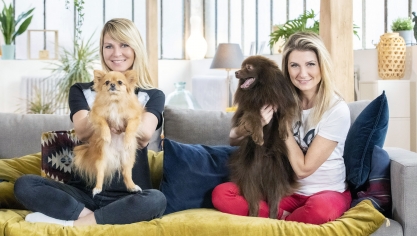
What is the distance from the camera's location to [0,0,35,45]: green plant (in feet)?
27.5

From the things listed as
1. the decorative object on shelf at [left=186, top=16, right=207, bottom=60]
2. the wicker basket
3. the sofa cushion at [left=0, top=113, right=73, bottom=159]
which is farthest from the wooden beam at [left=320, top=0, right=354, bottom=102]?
the decorative object on shelf at [left=186, top=16, right=207, bottom=60]

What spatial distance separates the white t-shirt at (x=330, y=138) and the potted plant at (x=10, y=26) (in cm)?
695

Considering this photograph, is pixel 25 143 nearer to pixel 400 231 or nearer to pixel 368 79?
pixel 400 231

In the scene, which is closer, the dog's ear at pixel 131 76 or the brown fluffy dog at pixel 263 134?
the dog's ear at pixel 131 76


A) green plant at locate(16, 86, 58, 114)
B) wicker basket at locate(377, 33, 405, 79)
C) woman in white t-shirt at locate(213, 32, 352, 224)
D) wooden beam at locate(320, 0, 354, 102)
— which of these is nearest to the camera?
woman in white t-shirt at locate(213, 32, 352, 224)

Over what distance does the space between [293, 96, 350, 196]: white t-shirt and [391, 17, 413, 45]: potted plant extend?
408 cm

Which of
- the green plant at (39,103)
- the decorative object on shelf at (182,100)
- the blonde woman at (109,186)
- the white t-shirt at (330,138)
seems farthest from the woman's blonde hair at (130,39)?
the green plant at (39,103)

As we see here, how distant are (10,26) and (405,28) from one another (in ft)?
18.9

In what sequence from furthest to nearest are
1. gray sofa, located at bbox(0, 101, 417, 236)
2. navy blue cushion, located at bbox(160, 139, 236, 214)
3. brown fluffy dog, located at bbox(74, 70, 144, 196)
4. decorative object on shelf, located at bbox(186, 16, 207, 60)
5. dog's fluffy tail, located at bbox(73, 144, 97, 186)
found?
1. decorative object on shelf, located at bbox(186, 16, 207, 60)
2. gray sofa, located at bbox(0, 101, 417, 236)
3. navy blue cushion, located at bbox(160, 139, 236, 214)
4. dog's fluffy tail, located at bbox(73, 144, 97, 186)
5. brown fluffy dog, located at bbox(74, 70, 144, 196)

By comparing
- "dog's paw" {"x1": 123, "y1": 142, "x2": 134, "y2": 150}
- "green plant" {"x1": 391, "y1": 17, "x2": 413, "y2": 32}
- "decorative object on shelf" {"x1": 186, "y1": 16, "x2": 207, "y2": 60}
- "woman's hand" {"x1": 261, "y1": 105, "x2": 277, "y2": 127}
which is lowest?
"dog's paw" {"x1": 123, "y1": 142, "x2": 134, "y2": 150}

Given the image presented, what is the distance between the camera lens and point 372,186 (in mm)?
2512

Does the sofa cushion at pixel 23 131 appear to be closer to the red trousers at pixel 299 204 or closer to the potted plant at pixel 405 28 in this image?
the red trousers at pixel 299 204

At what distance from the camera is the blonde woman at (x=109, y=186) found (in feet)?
7.60

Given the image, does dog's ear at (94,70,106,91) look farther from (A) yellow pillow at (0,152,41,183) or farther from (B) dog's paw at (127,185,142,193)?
(A) yellow pillow at (0,152,41,183)
